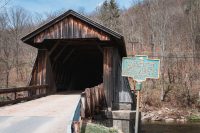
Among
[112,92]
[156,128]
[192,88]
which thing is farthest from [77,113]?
[192,88]

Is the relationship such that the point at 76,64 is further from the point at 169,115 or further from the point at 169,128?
the point at 169,115

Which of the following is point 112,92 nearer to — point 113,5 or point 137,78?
point 137,78

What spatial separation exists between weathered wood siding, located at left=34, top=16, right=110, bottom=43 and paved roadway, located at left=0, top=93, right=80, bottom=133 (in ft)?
12.0

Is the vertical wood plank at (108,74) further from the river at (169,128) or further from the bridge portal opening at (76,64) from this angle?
the river at (169,128)

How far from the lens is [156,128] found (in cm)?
2422

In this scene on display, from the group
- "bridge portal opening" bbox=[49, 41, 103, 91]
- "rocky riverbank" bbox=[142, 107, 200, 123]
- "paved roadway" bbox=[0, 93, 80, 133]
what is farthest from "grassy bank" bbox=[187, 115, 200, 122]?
"paved roadway" bbox=[0, 93, 80, 133]

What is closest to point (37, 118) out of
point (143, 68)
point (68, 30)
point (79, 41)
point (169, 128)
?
point (143, 68)

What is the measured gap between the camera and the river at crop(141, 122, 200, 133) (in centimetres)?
2267

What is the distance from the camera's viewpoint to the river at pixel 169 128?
74.4ft

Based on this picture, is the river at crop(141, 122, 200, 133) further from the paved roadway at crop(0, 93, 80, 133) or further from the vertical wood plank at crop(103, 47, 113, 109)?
the paved roadway at crop(0, 93, 80, 133)

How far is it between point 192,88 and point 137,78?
26759mm

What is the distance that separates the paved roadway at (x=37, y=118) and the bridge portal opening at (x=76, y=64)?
561cm

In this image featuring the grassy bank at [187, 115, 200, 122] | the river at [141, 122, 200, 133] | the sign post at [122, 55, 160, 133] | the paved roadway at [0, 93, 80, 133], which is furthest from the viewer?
the grassy bank at [187, 115, 200, 122]

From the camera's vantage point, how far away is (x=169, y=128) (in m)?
24.2
